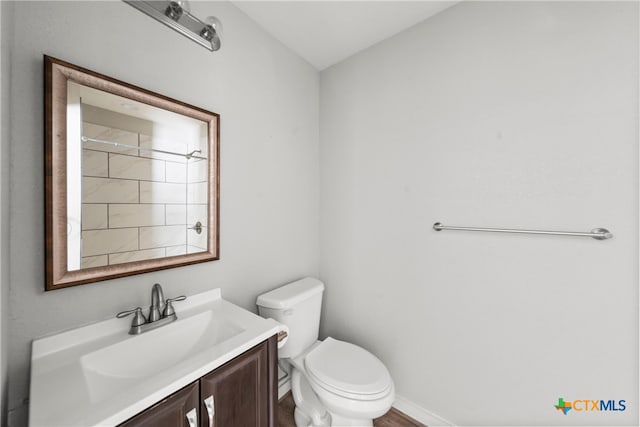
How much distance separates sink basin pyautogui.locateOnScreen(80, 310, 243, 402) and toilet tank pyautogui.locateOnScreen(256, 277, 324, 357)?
1.14ft

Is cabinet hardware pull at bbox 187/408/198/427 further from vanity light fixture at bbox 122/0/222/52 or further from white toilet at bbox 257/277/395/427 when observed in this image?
vanity light fixture at bbox 122/0/222/52

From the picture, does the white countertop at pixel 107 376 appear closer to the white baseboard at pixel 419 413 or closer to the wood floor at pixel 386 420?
the wood floor at pixel 386 420

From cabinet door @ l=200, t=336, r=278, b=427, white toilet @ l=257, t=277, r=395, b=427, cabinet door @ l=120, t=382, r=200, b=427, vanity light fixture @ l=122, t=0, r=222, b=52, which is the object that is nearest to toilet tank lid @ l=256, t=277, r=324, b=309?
white toilet @ l=257, t=277, r=395, b=427

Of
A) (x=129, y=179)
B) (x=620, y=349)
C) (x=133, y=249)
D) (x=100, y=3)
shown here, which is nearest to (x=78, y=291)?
(x=133, y=249)

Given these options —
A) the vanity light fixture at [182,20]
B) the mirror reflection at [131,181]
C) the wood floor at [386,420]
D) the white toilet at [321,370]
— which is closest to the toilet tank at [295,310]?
the white toilet at [321,370]

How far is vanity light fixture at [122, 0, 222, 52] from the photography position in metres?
0.77

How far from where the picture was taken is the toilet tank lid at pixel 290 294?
1.32 m

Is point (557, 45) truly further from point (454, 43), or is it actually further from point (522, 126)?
point (454, 43)

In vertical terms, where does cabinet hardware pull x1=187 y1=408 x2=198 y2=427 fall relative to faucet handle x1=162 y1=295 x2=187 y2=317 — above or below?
below

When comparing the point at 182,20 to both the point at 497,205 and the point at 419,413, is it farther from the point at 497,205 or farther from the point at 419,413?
the point at 419,413

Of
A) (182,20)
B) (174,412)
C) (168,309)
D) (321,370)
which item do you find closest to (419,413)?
(321,370)

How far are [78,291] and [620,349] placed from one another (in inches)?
78.8

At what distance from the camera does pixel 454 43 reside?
1.27 meters

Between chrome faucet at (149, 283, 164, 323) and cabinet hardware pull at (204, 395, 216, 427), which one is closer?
cabinet hardware pull at (204, 395, 216, 427)
